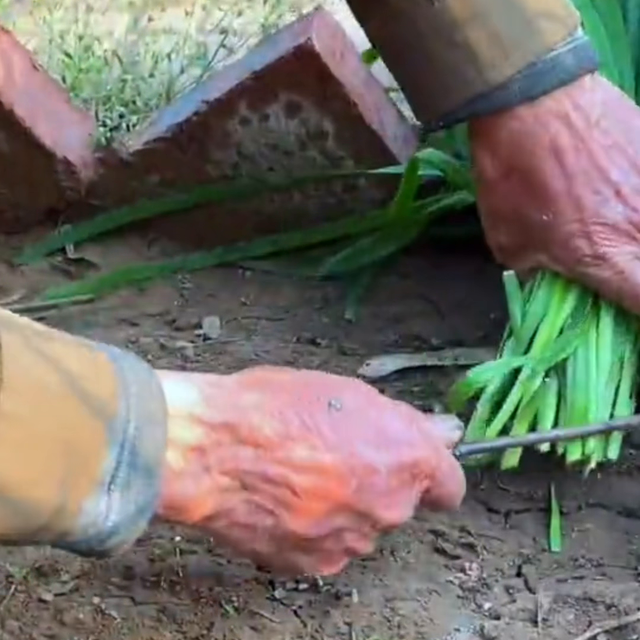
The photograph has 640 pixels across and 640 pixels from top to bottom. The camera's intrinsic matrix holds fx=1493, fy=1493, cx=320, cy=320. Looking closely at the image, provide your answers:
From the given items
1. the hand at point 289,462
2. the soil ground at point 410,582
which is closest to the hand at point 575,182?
the soil ground at point 410,582

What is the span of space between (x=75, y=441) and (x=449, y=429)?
1.31 feet

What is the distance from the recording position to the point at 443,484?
1.47 metres

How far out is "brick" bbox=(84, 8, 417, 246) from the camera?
208cm

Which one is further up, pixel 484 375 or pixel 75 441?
pixel 75 441

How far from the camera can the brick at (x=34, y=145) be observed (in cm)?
216

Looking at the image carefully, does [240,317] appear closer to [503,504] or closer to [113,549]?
[503,504]

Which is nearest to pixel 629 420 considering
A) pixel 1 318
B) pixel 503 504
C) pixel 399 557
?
pixel 503 504

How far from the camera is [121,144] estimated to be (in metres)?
2.18

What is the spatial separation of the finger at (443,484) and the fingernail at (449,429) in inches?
0.7

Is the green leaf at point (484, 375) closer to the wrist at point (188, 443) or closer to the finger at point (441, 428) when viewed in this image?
the finger at point (441, 428)

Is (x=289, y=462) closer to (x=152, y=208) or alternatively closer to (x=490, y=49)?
(x=490, y=49)

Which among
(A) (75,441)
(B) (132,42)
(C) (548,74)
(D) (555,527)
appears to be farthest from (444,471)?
(B) (132,42)

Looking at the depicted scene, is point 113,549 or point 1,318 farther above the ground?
point 1,318

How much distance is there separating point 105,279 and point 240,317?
20 cm
